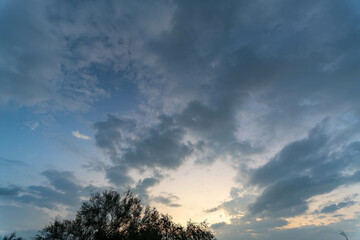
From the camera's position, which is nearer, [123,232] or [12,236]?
[123,232]

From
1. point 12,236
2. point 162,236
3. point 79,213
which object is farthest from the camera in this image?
point 12,236

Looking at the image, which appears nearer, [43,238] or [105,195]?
[43,238]

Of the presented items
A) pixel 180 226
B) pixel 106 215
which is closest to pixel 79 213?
pixel 106 215

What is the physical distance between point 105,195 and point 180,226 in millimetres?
21508

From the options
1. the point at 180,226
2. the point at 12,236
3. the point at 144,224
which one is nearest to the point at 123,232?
the point at 144,224

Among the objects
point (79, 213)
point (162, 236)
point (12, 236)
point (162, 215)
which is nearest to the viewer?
point (162, 236)

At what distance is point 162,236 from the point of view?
45.6 m

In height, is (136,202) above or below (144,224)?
above

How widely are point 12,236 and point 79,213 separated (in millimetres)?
56117

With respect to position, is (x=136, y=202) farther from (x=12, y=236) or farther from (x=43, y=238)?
(x=12, y=236)

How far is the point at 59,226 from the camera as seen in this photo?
49.8 meters

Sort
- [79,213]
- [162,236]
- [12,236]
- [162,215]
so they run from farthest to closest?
[12,236] → [162,215] → [79,213] → [162,236]

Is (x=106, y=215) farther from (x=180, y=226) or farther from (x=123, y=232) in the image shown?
(x=180, y=226)

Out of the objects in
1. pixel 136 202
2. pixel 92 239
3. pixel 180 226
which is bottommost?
pixel 92 239
